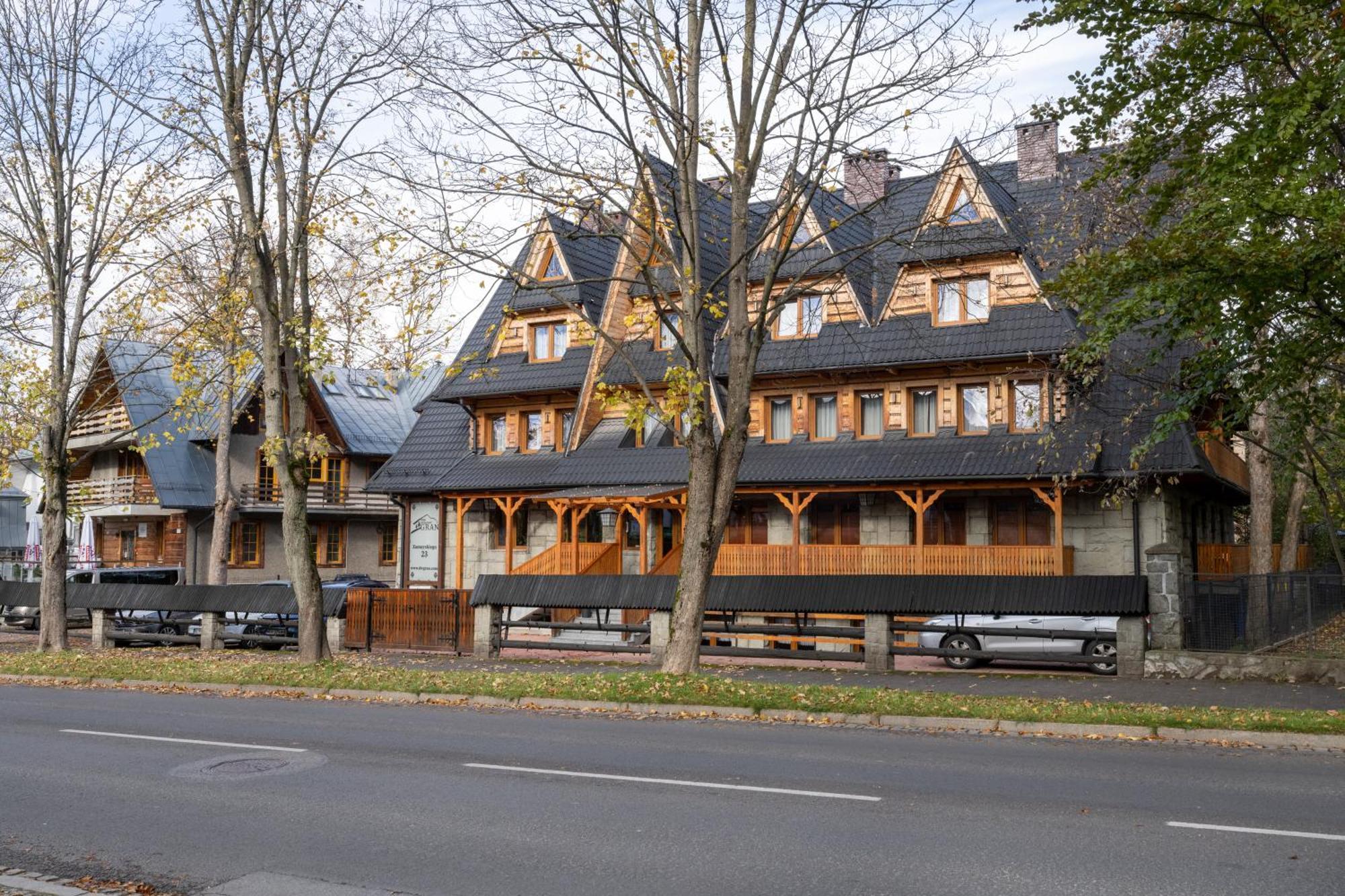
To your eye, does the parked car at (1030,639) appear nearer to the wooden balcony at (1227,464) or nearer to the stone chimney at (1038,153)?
the wooden balcony at (1227,464)

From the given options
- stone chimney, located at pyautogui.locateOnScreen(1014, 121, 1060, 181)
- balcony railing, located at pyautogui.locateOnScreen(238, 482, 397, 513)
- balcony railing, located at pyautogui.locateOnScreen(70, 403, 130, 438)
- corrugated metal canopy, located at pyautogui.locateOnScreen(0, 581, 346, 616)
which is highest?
stone chimney, located at pyautogui.locateOnScreen(1014, 121, 1060, 181)

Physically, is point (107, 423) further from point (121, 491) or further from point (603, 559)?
point (603, 559)

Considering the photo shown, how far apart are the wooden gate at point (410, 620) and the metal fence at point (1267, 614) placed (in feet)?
45.6

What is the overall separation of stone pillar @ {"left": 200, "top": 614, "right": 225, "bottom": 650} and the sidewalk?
6.34 metres

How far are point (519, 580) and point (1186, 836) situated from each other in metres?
18.3

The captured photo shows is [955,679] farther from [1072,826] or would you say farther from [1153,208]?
[1072,826]

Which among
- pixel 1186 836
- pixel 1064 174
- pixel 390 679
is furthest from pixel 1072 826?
pixel 1064 174

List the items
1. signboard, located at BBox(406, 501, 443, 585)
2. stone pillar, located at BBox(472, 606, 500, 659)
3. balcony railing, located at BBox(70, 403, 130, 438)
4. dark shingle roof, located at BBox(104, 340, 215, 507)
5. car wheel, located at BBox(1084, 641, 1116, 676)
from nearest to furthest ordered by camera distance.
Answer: car wheel, located at BBox(1084, 641, 1116, 676), stone pillar, located at BBox(472, 606, 500, 659), signboard, located at BBox(406, 501, 443, 585), dark shingle roof, located at BBox(104, 340, 215, 507), balcony railing, located at BBox(70, 403, 130, 438)

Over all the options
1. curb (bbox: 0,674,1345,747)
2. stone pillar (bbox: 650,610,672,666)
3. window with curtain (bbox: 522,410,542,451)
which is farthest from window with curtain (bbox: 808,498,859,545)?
curb (bbox: 0,674,1345,747)

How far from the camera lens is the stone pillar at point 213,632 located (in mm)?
28094

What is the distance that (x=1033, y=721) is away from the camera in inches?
534

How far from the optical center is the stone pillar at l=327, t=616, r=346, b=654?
26562 mm

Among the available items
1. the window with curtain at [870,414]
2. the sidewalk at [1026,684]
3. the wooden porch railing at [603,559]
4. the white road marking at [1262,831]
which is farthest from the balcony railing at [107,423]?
the white road marking at [1262,831]

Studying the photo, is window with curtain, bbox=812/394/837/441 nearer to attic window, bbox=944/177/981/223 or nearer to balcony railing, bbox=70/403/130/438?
attic window, bbox=944/177/981/223
